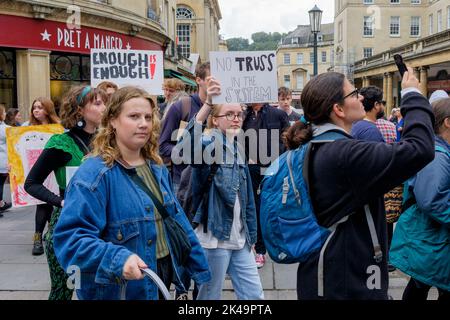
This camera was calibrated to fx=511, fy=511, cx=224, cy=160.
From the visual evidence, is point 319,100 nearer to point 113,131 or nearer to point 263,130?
point 113,131

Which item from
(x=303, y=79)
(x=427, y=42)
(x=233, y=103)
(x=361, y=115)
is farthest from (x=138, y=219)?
(x=303, y=79)

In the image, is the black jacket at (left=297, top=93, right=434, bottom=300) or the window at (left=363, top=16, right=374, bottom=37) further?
the window at (left=363, top=16, right=374, bottom=37)

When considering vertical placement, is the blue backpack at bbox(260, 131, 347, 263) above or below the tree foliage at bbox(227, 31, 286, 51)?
below

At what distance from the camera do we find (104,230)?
254 centimetres

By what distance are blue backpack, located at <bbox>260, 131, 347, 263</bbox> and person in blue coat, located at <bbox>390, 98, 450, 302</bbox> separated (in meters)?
1.17

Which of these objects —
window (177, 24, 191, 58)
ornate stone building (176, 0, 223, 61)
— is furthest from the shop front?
ornate stone building (176, 0, 223, 61)

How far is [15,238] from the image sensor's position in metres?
7.67

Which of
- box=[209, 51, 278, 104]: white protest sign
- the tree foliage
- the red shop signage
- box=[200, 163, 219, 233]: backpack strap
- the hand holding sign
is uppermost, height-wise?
the tree foliage

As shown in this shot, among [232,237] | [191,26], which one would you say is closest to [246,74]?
[232,237]

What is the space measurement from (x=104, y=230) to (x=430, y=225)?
7.32 feet

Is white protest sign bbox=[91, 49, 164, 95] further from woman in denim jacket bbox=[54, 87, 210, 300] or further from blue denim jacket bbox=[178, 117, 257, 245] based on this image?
woman in denim jacket bbox=[54, 87, 210, 300]

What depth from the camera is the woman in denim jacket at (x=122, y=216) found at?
7.68 feet

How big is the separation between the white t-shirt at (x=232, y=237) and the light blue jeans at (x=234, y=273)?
5cm

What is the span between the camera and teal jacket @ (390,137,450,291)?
11.0 feet
